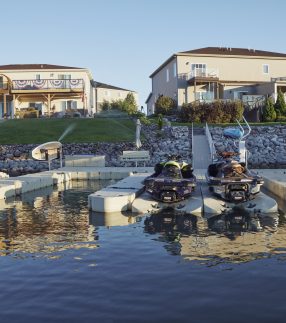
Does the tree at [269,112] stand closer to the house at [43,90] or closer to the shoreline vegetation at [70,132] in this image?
the shoreline vegetation at [70,132]

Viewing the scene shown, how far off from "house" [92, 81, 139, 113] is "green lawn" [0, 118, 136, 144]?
24267 millimetres

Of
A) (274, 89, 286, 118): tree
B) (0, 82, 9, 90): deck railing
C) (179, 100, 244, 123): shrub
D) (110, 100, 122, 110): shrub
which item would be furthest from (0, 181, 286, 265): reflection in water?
(110, 100, 122, 110): shrub

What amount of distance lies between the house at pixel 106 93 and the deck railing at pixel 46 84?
1922 cm

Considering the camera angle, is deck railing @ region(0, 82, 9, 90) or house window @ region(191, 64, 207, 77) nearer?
deck railing @ region(0, 82, 9, 90)

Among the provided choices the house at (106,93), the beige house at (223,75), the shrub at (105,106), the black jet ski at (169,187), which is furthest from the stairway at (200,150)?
the house at (106,93)

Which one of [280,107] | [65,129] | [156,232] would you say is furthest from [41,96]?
[156,232]

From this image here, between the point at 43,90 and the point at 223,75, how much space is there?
778 inches

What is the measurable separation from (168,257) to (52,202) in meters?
9.14

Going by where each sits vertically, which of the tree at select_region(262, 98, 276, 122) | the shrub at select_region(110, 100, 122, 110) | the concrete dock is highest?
the shrub at select_region(110, 100, 122, 110)

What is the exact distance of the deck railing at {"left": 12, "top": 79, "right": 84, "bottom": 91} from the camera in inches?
1916

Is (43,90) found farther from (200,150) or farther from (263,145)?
(263,145)

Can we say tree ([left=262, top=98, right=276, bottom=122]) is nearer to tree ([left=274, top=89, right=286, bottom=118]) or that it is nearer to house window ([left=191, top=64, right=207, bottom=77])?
tree ([left=274, top=89, right=286, bottom=118])

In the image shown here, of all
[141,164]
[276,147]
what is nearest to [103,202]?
[141,164]

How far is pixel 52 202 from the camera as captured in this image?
18.3 m
